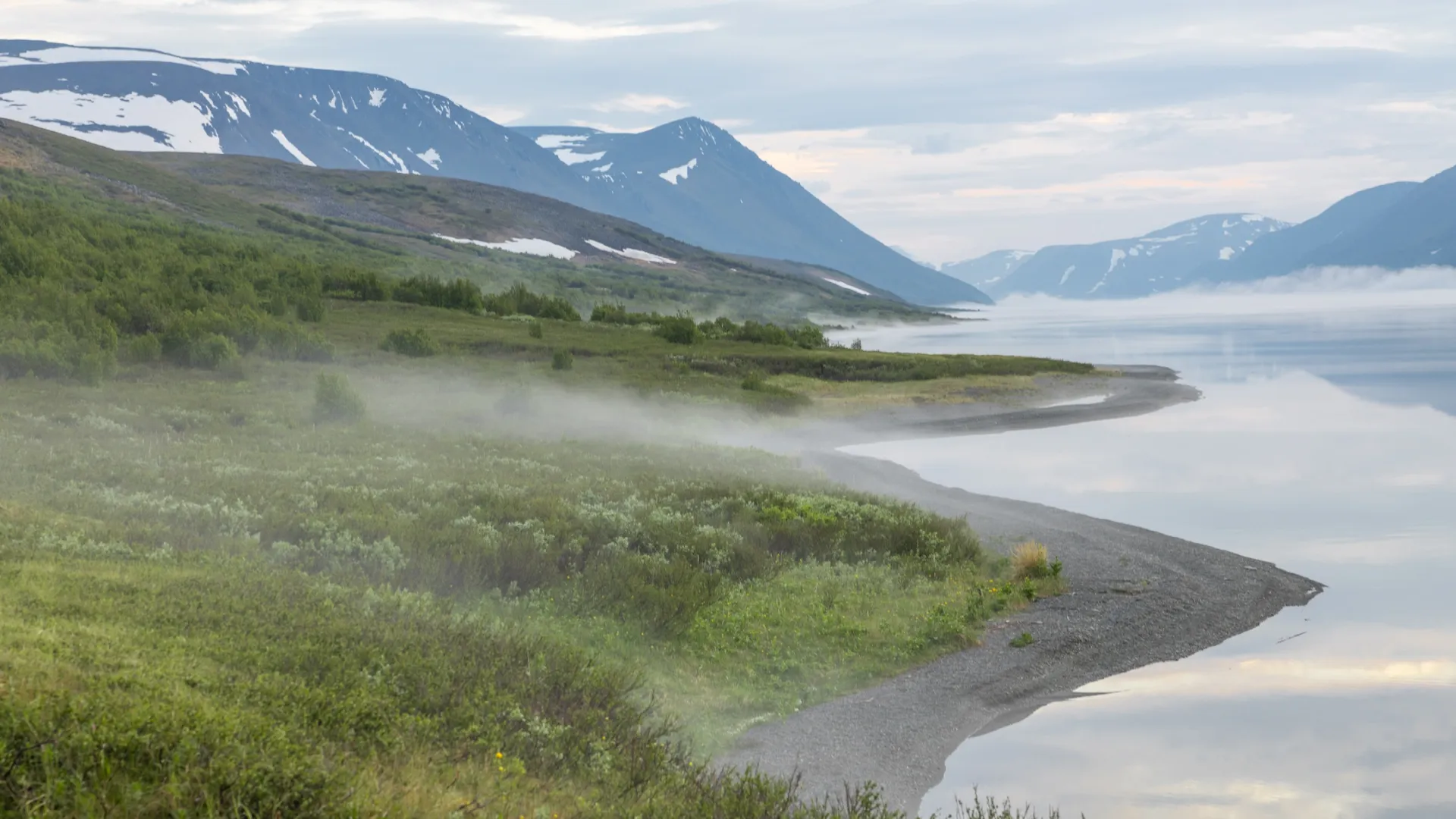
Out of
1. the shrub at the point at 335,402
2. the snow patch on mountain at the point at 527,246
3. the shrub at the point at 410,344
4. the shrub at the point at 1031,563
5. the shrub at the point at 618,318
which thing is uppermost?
the snow patch on mountain at the point at 527,246

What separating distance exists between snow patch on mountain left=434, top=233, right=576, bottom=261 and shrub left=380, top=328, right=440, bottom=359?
94987mm

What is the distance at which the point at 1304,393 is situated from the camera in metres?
65.1

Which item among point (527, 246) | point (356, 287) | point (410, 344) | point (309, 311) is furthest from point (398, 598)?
point (527, 246)

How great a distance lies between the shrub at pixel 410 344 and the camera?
5203cm

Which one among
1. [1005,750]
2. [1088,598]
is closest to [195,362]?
[1088,598]

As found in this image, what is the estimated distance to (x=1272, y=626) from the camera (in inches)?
762

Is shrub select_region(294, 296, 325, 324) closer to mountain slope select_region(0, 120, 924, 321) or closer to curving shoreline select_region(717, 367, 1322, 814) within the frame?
mountain slope select_region(0, 120, 924, 321)

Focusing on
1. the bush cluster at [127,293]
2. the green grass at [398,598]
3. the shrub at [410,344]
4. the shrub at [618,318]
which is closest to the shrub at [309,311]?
the bush cluster at [127,293]

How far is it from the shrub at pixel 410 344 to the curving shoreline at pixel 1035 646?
91.2 ft

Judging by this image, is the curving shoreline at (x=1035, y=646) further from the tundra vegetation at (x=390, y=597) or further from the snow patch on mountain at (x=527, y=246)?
the snow patch on mountain at (x=527, y=246)

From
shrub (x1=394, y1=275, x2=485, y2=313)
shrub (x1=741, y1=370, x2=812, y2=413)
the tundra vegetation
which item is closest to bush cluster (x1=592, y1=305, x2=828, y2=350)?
shrub (x1=394, y1=275, x2=485, y2=313)

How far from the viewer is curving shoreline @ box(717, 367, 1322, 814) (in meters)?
13.4

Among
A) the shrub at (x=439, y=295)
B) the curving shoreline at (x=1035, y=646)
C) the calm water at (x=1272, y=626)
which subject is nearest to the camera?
the calm water at (x=1272, y=626)

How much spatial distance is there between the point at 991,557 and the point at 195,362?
28601mm
